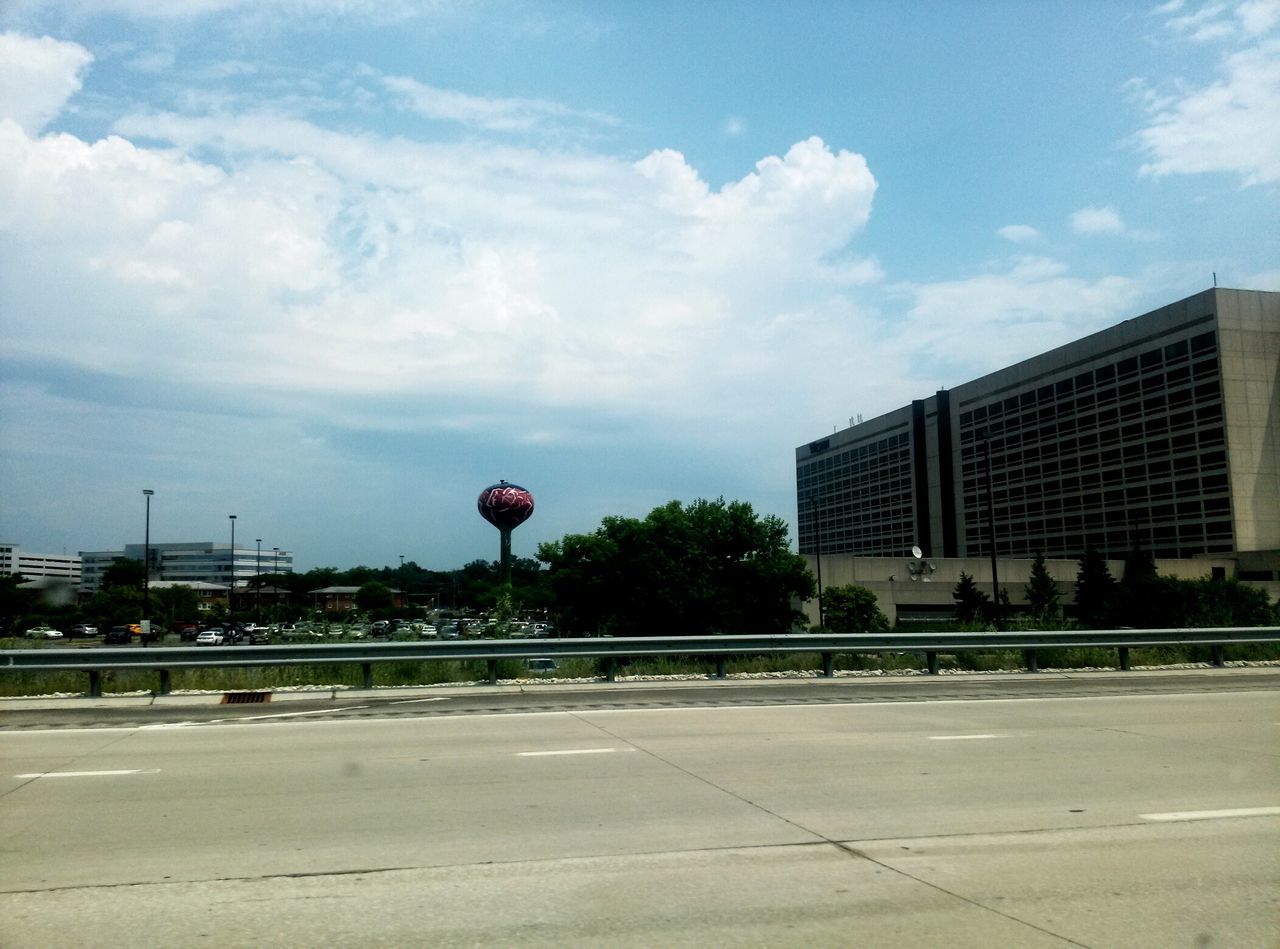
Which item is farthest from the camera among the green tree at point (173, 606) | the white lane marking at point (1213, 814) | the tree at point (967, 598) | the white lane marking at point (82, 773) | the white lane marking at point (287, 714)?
the green tree at point (173, 606)

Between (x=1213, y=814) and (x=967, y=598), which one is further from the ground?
(x=967, y=598)

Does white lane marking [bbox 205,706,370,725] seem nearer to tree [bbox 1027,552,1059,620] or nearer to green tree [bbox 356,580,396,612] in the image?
tree [bbox 1027,552,1059,620]

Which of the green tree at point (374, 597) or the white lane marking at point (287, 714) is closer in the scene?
the white lane marking at point (287, 714)

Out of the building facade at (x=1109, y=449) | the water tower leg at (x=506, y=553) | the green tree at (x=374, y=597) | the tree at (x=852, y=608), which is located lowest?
the tree at (x=852, y=608)

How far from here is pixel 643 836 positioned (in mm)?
7711

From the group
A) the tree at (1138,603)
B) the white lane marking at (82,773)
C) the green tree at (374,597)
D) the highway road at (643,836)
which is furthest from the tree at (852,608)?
the white lane marking at (82,773)

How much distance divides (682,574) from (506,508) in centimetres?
2092

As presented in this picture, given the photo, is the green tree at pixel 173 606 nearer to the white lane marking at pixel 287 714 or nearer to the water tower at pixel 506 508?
the water tower at pixel 506 508

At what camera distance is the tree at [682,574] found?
54.3 meters

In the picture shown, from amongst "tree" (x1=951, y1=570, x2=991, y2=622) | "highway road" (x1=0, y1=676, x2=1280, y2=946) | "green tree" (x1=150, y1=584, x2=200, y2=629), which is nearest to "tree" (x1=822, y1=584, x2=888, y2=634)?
"tree" (x1=951, y1=570, x2=991, y2=622)

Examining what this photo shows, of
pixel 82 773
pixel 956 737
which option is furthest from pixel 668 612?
pixel 82 773

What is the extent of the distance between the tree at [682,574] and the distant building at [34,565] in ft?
163

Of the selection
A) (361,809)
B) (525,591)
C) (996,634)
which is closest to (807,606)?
(525,591)

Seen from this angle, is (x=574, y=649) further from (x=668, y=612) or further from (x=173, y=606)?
(x=173, y=606)
